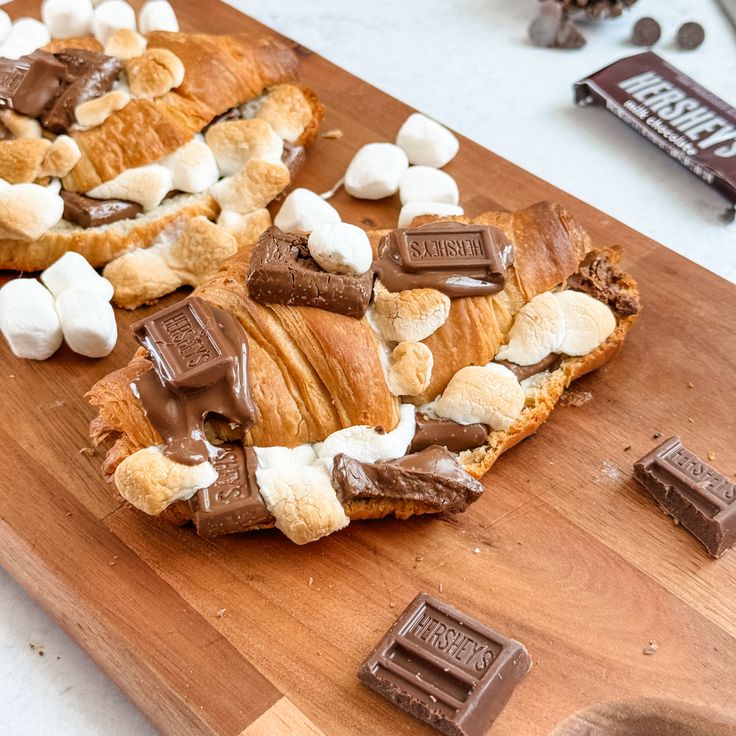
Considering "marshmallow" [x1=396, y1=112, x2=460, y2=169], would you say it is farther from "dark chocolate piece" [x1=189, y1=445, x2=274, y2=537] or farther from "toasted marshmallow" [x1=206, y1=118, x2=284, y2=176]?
"dark chocolate piece" [x1=189, y1=445, x2=274, y2=537]

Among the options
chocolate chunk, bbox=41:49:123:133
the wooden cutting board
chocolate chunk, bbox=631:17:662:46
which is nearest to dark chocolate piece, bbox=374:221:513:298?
the wooden cutting board

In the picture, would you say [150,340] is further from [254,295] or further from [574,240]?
[574,240]

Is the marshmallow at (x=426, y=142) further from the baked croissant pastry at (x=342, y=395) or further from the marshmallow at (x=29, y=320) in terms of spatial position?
the marshmallow at (x=29, y=320)

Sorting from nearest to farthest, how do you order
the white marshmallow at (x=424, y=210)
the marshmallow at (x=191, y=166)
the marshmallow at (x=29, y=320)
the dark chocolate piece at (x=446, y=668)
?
the dark chocolate piece at (x=446, y=668)
the marshmallow at (x=29, y=320)
the white marshmallow at (x=424, y=210)
the marshmallow at (x=191, y=166)

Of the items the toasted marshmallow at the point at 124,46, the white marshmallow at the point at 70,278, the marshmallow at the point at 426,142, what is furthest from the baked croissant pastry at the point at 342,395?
the toasted marshmallow at the point at 124,46

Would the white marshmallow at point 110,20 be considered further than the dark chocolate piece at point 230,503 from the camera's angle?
Yes

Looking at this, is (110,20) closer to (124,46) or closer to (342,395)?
(124,46)
